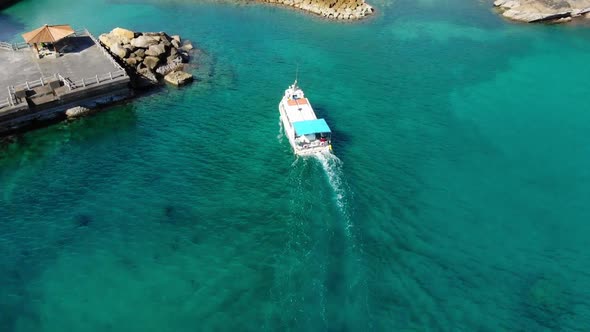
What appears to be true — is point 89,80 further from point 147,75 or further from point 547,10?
point 547,10

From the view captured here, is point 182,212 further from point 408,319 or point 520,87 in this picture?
point 520,87

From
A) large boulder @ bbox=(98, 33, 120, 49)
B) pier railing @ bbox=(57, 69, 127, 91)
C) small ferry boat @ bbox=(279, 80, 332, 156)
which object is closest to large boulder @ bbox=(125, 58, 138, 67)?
large boulder @ bbox=(98, 33, 120, 49)

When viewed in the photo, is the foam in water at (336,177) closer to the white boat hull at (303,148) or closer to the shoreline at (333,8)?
the white boat hull at (303,148)

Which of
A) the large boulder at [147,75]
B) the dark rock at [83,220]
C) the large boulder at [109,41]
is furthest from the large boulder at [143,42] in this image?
the dark rock at [83,220]

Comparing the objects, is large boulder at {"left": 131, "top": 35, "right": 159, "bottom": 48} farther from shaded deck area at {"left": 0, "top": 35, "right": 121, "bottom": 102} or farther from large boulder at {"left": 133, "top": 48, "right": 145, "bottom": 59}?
shaded deck area at {"left": 0, "top": 35, "right": 121, "bottom": 102}

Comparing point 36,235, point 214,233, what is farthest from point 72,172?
point 214,233

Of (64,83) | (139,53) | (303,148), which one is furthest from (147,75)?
(303,148)
